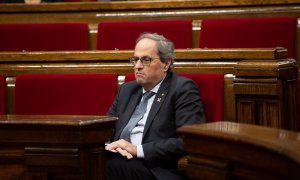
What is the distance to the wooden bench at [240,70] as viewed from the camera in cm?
86

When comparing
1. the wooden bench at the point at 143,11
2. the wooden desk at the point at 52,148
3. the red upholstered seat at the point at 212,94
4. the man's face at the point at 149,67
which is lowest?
the wooden desk at the point at 52,148

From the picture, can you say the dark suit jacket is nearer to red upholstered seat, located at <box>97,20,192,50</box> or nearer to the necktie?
the necktie

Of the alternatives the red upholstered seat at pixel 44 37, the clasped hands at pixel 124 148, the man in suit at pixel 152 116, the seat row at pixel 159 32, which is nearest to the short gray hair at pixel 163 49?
the man in suit at pixel 152 116

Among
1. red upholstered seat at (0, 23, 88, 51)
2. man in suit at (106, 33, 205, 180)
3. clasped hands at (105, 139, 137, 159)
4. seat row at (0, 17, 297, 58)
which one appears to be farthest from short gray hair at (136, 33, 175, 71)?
red upholstered seat at (0, 23, 88, 51)

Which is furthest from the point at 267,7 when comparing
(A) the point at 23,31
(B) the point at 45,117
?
(B) the point at 45,117

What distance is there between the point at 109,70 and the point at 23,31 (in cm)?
39

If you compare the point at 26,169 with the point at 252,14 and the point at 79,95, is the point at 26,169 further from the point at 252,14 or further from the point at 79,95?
the point at 252,14

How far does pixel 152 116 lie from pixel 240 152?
0.40m

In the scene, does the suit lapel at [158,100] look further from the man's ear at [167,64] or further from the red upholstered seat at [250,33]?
the red upholstered seat at [250,33]

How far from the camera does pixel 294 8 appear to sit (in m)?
1.21

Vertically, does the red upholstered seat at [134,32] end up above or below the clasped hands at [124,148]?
above

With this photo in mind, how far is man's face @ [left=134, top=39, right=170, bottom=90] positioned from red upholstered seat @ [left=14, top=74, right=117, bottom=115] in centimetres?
7

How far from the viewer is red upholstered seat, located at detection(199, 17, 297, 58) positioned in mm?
1160

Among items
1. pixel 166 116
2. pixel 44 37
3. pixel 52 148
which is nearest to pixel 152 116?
pixel 166 116
